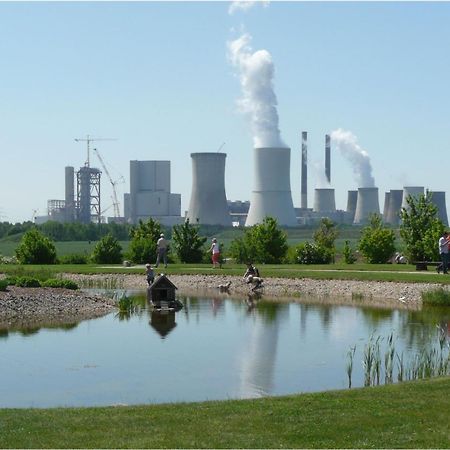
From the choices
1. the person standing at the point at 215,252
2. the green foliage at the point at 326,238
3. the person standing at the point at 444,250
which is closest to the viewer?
the person standing at the point at 444,250

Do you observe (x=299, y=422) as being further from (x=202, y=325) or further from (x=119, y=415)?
(x=202, y=325)

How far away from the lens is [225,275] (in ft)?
82.7

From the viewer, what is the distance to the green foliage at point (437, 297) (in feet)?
64.2

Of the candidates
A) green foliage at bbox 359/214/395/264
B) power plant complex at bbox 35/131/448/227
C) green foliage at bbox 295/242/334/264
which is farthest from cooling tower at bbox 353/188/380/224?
green foliage at bbox 359/214/395/264

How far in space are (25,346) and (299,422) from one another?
7.63 meters

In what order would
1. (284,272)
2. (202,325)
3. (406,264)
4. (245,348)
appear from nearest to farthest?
1. (245,348)
2. (202,325)
3. (284,272)
4. (406,264)

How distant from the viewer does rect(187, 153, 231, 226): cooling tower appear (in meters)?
77.3

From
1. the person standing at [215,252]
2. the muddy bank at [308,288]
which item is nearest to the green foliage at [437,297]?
the muddy bank at [308,288]

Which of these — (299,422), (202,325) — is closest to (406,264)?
(202,325)

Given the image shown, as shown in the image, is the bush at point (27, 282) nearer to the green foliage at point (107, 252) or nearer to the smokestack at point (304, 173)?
the green foliage at point (107, 252)

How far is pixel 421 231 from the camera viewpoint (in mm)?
28562

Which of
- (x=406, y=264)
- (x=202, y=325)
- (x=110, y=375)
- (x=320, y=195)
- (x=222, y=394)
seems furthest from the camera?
(x=320, y=195)

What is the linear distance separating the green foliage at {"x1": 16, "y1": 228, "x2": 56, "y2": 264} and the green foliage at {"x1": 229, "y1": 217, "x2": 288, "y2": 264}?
6470 millimetres

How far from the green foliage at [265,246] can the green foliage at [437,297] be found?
10571 mm
